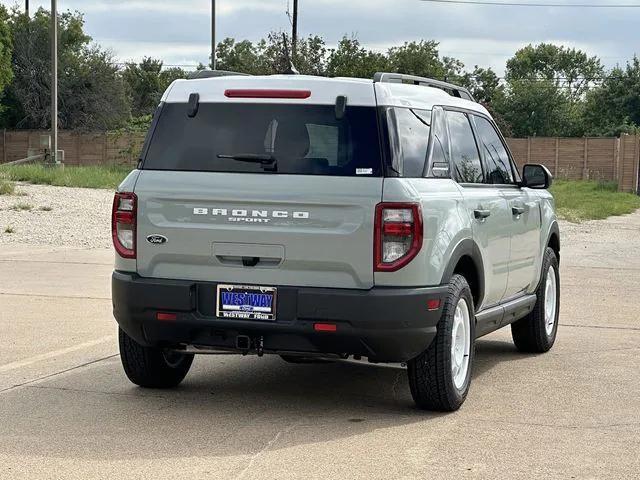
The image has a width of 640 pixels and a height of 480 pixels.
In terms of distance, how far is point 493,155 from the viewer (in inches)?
335

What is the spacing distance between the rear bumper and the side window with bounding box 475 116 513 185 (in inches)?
71.6

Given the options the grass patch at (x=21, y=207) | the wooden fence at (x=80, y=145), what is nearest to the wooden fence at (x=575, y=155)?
the wooden fence at (x=80, y=145)

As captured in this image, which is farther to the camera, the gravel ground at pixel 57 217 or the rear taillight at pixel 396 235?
the gravel ground at pixel 57 217

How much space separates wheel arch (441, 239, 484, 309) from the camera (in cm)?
688

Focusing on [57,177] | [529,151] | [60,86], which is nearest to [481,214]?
[57,177]

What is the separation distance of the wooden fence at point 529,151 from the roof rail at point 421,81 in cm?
3761

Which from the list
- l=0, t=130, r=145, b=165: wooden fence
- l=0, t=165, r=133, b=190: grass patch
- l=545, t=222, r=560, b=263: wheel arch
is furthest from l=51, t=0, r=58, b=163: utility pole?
l=545, t=222, r=560, b=263: wheel arch

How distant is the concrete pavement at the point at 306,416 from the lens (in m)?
5.75

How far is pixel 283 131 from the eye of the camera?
269 inches

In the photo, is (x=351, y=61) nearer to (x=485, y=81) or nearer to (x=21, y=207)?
(x=21, y=207)

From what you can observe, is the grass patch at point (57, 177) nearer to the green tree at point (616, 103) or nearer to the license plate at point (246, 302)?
the license plate at point (246, 302)

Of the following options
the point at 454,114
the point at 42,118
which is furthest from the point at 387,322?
the point at 42,118

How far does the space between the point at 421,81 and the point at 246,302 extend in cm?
212

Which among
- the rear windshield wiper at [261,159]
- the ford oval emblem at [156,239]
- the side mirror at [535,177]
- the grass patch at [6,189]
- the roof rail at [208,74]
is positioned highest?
the roof rail at [208,74]
